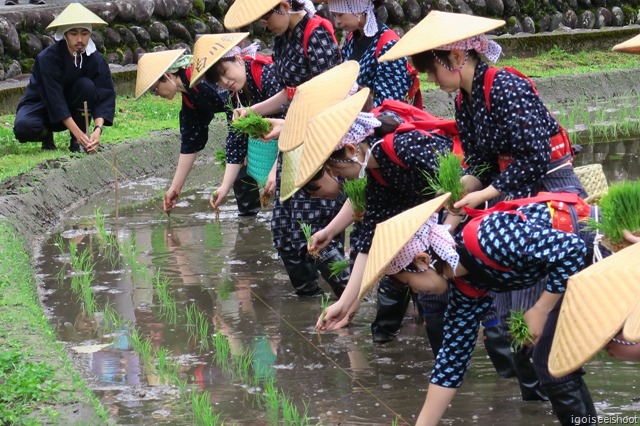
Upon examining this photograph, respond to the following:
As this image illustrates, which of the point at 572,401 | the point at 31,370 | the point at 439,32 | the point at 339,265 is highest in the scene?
the point at 439,32

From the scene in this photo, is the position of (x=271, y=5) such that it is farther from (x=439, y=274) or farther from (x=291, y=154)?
(x=439, y=274)

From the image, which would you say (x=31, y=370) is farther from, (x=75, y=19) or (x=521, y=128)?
(x=75, y=19)

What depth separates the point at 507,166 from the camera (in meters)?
4.04

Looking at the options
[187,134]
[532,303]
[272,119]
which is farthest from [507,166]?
[187,134]

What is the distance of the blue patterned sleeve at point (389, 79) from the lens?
508 centimetres

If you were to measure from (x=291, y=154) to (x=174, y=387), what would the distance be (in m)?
1.14

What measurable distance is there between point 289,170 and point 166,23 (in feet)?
24.5

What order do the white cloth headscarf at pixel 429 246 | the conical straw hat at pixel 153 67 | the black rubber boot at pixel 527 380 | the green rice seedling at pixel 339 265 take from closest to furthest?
the white cloth headscarf at pixel 429 246 < the black rubber boot at pixel 527 380 < the green rice seedling at pixel 339 265 < the conical straw hat at pixel 153 67

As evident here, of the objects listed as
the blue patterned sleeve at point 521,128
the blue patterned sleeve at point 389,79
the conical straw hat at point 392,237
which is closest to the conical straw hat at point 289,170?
the blue patterned sleeve at point 389,79


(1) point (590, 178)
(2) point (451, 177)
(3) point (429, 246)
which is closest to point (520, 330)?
(3) point (429, 246)

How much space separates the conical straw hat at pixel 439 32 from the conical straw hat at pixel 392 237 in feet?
2.34

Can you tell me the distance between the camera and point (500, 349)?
4.45m

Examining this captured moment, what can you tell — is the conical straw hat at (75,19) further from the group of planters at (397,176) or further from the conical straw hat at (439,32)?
the conical straw hat at (439,32)

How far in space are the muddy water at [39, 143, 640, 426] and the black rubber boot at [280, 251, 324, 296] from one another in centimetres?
8
